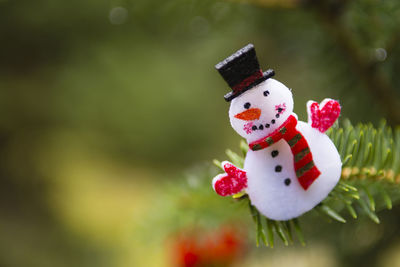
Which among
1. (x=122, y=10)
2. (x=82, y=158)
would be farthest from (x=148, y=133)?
(x=122, y=10)

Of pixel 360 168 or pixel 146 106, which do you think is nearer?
pixel 360 168

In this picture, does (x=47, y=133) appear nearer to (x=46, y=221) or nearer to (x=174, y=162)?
(x=46, y=221)

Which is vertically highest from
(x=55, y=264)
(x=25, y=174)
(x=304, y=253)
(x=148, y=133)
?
(x=25, y=174)

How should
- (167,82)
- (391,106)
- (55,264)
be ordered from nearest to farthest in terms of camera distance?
(391,106) < (167,82) < (55,264)

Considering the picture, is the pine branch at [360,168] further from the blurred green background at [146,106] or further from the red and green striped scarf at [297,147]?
the blurred green background at [146,106]

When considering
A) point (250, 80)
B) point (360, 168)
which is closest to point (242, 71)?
point (250, 80)

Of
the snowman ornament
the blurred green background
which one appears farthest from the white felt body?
the blurred green background

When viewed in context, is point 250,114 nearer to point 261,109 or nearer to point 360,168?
point 261,109
